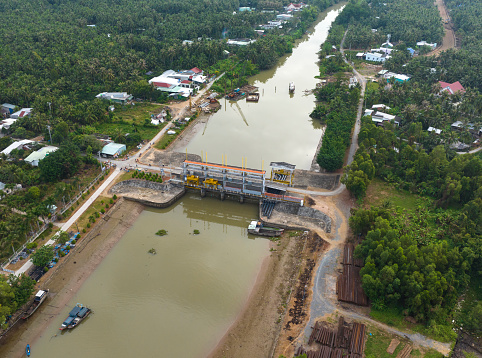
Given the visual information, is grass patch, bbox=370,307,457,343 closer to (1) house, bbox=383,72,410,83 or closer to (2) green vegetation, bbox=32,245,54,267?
(2) green vegetation, bbox=32,245,54,267

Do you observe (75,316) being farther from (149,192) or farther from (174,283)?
(149,192)

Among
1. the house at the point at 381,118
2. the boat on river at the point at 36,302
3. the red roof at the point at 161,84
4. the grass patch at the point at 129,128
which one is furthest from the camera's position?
the red roof at the point at 161,84

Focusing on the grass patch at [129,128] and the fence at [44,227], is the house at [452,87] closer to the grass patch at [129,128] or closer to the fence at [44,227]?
the grass patch at [129,128]

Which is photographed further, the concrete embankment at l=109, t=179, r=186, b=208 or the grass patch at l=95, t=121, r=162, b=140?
the grass patch at l=95, t=121, r=162, b=140

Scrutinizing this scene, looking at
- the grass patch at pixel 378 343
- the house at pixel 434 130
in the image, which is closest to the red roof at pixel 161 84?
the house at pixel 434 130

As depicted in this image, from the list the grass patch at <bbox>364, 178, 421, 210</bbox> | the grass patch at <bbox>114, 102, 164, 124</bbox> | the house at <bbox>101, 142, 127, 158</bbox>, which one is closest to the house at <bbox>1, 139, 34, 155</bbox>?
the house at <bbox>101, 142, 127, 158</bbox>

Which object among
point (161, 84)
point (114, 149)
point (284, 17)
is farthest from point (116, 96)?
point (284, 17)

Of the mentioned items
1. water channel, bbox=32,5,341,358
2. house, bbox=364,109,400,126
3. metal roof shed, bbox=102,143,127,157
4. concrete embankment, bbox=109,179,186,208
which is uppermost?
Result: house, bbox=364,109,400,126
